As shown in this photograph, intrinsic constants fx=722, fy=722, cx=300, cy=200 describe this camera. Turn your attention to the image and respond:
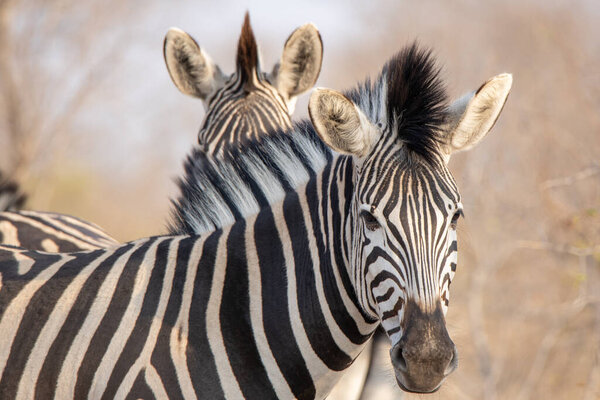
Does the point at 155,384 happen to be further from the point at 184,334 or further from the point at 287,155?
the point at 287,155

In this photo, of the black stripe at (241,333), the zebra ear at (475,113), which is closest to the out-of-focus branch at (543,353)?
the zebra ear at (475,113)

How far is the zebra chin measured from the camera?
290 centimetres

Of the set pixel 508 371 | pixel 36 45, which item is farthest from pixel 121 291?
pixel 36 45

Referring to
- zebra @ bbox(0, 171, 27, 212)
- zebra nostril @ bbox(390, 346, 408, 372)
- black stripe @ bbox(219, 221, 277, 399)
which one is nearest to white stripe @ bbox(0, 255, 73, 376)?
black stripe @ bbox(219, 221, 277, 399)

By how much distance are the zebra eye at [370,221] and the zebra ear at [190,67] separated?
3296 mm


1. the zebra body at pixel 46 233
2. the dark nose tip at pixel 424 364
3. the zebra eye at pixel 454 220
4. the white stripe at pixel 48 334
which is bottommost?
the dark nose tip at pixel 424 364

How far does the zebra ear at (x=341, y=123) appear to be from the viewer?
321 cm

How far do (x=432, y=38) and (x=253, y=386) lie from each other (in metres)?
12.3

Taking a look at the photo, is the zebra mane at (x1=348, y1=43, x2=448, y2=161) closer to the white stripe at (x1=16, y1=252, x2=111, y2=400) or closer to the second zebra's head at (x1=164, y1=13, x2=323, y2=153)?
the white stripe at (x1=16, y1=252, x2=111, y2=400)

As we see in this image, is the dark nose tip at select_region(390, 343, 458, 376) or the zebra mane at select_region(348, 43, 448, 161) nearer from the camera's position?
the dark nose tip at select_region(390, 343, 458, 376)

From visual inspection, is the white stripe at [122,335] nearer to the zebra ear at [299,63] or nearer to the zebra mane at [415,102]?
the zebra mane at [415,102]

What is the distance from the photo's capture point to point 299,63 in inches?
243

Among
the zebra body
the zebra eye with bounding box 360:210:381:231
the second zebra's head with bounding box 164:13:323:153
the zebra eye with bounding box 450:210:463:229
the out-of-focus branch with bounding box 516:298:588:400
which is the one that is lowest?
the out-of-focus branch with bounding box 516:298:588:400

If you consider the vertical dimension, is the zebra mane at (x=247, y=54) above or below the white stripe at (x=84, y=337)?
above
